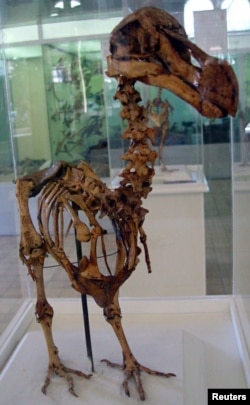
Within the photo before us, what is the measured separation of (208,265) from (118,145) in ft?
3.95

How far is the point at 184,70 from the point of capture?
82 cm

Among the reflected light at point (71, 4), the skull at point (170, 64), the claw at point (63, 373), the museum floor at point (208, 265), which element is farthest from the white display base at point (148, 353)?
the reflected light at point (71, 4)

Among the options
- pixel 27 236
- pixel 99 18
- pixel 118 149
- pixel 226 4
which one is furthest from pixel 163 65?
pixel 118 149

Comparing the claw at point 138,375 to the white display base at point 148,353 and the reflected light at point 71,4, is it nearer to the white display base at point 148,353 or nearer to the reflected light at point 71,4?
the white display base at point 148,353

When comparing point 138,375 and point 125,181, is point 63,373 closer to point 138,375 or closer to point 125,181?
point 138,375

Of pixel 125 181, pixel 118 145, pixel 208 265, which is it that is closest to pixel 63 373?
pixel 125 181

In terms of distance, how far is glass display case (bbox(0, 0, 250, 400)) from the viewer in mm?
1538

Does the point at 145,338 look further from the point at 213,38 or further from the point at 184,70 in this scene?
the point at 213,38

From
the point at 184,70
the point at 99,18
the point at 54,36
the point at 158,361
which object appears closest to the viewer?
the point at 184,70

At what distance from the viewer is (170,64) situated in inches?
32.9

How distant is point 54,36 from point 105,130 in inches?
28.5

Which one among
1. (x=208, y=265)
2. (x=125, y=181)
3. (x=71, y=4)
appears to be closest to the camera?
(x=125, y=181)

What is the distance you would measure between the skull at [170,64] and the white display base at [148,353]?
0.57 m

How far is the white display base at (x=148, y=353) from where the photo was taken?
1011mm
